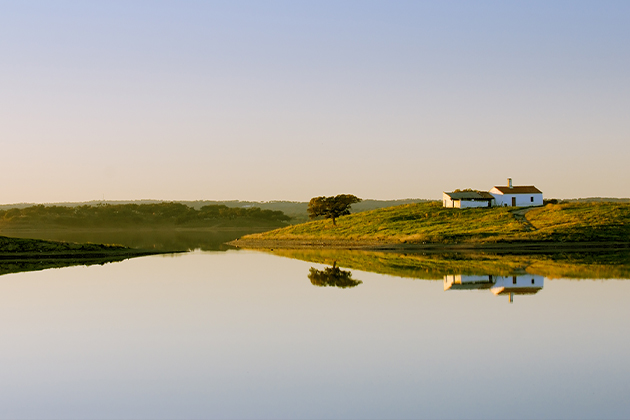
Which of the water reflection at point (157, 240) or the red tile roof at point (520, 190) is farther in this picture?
the red tile roof at point (520, 190)

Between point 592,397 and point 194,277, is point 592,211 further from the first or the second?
point 592,397

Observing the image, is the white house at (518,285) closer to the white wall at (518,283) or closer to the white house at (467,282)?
the white wall at (518,283)

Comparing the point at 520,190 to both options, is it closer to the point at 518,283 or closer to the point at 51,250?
the point at 51,250

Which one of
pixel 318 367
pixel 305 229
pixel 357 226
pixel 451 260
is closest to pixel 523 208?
pixel 357 226

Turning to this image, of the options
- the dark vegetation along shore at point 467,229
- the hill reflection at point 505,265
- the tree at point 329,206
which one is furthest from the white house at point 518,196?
the hill reflection at point 505,265

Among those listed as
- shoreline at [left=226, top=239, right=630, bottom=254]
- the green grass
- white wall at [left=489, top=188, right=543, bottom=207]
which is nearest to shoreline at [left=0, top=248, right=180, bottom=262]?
shoreline at [left=226, top=239, right=630, bottom=254]

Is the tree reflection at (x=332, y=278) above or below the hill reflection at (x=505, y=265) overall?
below

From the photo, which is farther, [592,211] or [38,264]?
[592,211]

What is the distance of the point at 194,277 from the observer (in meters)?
47.0

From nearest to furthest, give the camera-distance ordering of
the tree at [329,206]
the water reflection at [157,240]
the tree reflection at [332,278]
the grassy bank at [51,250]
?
the tree reflection at [332,278], the grassy bank at [51,250], the water reflection at [157,240], the tree at [329,206]

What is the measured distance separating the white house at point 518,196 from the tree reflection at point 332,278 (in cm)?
6236

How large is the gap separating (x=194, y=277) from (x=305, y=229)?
219 feet

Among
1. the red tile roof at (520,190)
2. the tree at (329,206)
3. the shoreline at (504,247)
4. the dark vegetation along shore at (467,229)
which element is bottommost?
the shoreline at (504,247)

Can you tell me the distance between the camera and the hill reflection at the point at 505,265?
4519cm
